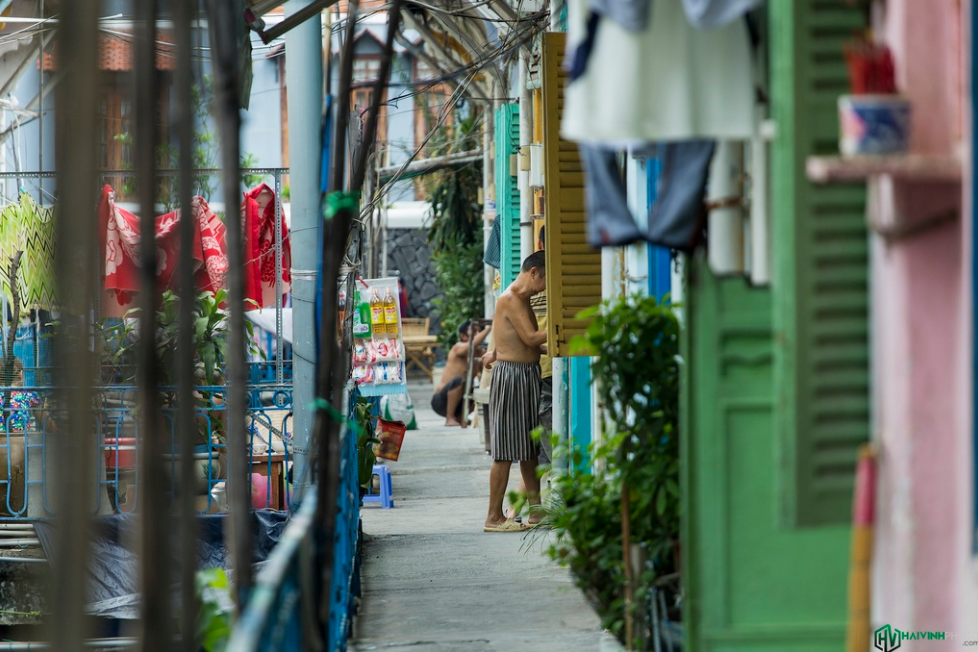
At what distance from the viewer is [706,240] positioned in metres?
4.00

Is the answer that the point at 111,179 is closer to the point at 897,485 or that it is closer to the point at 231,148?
the point at 231,148

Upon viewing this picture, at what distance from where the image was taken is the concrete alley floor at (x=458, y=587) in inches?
229

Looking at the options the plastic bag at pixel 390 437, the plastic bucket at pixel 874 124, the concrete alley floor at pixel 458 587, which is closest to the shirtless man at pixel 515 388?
the concrete alley floor at pixel 458 587

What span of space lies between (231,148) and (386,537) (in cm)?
579

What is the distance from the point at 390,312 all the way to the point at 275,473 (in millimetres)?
2955

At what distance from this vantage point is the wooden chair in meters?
25.5

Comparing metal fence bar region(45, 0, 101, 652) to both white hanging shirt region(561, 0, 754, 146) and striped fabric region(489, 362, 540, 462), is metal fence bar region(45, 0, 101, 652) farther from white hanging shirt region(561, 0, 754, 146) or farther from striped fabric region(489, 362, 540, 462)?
striped fabric region(489, 362, 540, 462)

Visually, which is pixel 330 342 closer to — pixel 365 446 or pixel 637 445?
pixel 637 445

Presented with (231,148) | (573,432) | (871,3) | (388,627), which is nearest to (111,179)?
(573,432)

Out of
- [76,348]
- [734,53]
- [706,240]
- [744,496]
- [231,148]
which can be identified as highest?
[734,53]

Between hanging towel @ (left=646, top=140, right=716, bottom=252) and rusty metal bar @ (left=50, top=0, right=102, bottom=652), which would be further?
hanging towel @ (left=646, top=140, right=716, bottom=252)

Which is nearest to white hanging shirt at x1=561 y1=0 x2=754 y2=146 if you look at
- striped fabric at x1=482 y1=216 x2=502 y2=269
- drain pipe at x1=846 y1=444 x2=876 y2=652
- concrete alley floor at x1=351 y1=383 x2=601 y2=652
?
drain pipe at x1=846 y1=444 x2=876 y2=652

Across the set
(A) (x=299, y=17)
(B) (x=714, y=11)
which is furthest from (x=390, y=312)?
(B) (x=714, y=11)

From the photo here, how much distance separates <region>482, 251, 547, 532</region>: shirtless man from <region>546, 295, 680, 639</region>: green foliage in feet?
11.9
